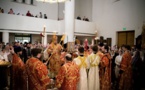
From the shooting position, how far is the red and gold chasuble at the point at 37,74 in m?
3.55

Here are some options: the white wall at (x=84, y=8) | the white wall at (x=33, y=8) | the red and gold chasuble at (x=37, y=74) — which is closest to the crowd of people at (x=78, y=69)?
the red and gold chasuble at (x=37, y=74)

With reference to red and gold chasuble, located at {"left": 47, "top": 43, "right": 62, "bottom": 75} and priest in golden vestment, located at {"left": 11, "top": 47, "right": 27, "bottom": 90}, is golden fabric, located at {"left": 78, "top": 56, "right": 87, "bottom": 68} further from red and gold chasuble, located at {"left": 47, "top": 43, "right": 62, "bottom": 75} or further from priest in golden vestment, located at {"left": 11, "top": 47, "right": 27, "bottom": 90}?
red and gold chasuble, located at {"left": 47, "top": 43, "right": 62, "bottom": 75}

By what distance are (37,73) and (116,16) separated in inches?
481

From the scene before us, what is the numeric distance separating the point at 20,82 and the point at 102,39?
37.5ft

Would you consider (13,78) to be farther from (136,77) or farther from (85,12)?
(85,12)

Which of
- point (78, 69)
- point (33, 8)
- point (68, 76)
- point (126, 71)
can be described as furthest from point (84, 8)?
point (68, 76)

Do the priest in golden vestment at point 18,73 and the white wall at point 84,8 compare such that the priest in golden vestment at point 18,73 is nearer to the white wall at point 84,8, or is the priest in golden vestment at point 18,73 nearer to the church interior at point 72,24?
the church interior at point 72,24

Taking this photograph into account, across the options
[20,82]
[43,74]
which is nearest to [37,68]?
[43,74]

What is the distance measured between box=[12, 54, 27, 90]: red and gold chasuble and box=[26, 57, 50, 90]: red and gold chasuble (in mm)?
1172

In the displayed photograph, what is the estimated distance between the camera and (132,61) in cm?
589

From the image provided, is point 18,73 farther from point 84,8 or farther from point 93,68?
point 84,8

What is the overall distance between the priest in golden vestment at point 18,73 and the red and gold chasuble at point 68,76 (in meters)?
1.41

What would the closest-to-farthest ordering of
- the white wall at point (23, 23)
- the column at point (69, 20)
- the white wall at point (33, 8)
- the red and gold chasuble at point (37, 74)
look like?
the red and gold chasuble at point (37, 74) < the white wall at point (23, 23) < the column at point (69, 20) < the white wall at point (33, 8)

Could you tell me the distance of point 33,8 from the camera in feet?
53.5
